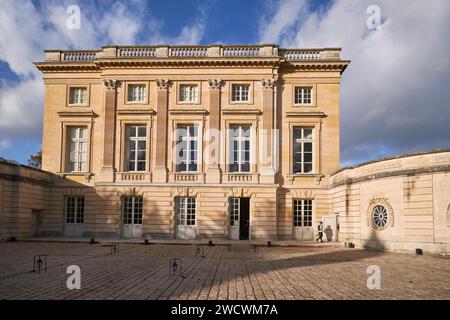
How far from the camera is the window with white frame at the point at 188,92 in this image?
99.6ft

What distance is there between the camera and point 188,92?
99.8ft

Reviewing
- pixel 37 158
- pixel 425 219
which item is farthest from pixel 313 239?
pixel 37 158

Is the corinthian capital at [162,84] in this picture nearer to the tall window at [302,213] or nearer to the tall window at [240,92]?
the tall window at [240,92]

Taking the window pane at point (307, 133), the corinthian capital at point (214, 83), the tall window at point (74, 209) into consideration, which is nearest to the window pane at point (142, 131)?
the corinthian capital at point (214, 83)

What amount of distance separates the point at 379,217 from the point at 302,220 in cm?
766

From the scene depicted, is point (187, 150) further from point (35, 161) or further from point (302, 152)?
point (35, 161)

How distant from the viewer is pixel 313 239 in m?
28.9

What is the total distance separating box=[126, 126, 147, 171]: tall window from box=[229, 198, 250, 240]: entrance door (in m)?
6.85

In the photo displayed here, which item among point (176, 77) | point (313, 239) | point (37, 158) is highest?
point (176, 77)
